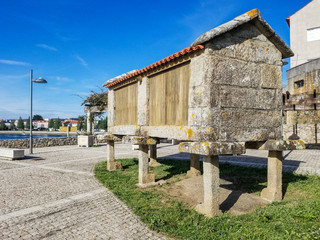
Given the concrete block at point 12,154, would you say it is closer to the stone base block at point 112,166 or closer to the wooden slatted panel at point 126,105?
the stone base block at point 112,166

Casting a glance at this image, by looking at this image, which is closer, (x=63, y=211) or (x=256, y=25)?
(x=63, y=211)

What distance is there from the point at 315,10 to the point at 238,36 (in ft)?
68.0

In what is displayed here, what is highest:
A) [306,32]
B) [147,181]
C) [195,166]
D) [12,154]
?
[306,32]

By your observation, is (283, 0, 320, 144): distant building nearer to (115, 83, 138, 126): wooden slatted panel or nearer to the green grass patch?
the green grass patch

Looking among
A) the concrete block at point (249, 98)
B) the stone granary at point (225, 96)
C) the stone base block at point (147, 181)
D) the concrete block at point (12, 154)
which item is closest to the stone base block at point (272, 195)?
the stone granary at point (225, 96)

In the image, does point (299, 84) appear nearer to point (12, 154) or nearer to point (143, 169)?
point (143, 169)

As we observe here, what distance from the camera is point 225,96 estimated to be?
4.64m

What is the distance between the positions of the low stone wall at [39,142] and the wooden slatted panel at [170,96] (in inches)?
566

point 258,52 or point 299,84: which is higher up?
point 299,84

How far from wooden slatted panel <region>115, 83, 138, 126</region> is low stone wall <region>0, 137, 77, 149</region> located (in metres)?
11.6

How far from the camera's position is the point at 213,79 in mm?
4484

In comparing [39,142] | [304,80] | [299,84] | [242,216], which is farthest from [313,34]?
[39,142]

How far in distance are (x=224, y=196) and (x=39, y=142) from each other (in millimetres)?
16542

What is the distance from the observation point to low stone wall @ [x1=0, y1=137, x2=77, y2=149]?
16.4 meters
